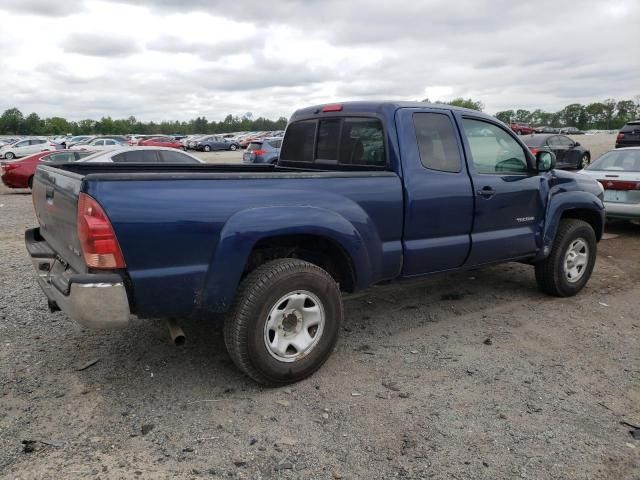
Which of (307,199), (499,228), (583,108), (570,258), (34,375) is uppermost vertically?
(583,108)

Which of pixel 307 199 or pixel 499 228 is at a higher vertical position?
pixel 307 199

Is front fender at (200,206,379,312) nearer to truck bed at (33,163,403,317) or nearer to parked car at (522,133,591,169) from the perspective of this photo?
truck bed at (33,163,403,317)

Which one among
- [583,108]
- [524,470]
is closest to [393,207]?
[524,470]

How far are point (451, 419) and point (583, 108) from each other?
118325mm

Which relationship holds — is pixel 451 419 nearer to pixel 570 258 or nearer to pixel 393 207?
pixel 393 207

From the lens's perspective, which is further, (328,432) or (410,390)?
(410,390)

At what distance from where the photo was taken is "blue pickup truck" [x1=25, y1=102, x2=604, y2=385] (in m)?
3.00

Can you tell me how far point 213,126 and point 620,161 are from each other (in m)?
115

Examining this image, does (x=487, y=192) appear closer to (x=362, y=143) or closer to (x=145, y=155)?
(x=362, y=143)

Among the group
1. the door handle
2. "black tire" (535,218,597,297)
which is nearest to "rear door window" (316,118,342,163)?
the door handle

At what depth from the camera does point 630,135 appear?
2023 cm

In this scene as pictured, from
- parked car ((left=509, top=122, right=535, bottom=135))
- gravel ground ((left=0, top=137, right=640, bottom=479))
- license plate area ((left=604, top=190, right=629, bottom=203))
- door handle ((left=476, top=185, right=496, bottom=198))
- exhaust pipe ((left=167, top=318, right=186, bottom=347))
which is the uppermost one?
parked car ((left=509, top=122, right=535, bottom=135))

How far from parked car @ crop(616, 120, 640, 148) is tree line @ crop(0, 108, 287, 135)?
84126 mm

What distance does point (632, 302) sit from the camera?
5.51 m
